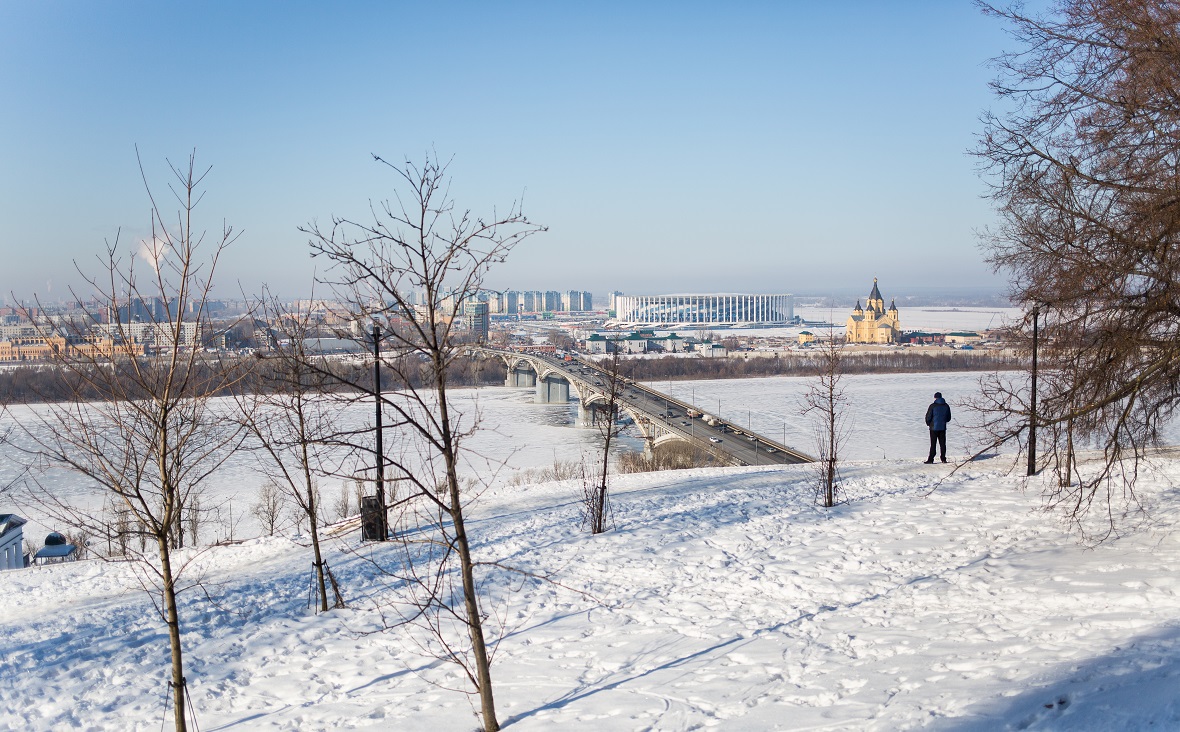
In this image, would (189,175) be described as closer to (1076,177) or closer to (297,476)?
(1076,177)

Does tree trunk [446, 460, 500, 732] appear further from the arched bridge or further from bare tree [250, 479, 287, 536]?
bare tree [250, 479, 287, 536]

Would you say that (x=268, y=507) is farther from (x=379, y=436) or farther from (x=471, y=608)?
(x=471, y=608)

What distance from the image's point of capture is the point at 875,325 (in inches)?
4626

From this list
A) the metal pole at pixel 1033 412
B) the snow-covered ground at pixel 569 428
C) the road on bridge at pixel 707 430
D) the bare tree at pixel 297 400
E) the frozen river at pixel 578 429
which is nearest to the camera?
the bare tree at pixel 297 400

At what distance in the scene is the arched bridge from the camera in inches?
1061

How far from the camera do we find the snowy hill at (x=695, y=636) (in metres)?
→ 5.25

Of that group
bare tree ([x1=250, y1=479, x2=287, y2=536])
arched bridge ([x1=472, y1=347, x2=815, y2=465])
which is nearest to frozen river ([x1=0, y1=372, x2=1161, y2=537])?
bare tree ([x1=250, y1=479, x2=287, y2=536])

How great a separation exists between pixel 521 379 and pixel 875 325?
68.7 meters

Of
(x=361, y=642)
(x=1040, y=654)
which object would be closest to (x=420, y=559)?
(x=361, y=642)

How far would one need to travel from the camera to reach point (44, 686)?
606 cm

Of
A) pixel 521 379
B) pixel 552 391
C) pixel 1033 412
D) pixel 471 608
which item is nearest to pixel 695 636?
pixel 471 608

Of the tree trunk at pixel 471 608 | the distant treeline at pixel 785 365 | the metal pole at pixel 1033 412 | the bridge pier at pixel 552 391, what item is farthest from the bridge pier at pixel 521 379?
the tree trunk at pixel 471 608

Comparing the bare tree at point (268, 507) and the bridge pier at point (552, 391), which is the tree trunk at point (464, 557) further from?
the bridge pier at point (552, 391)

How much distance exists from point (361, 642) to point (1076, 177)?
7277mm
